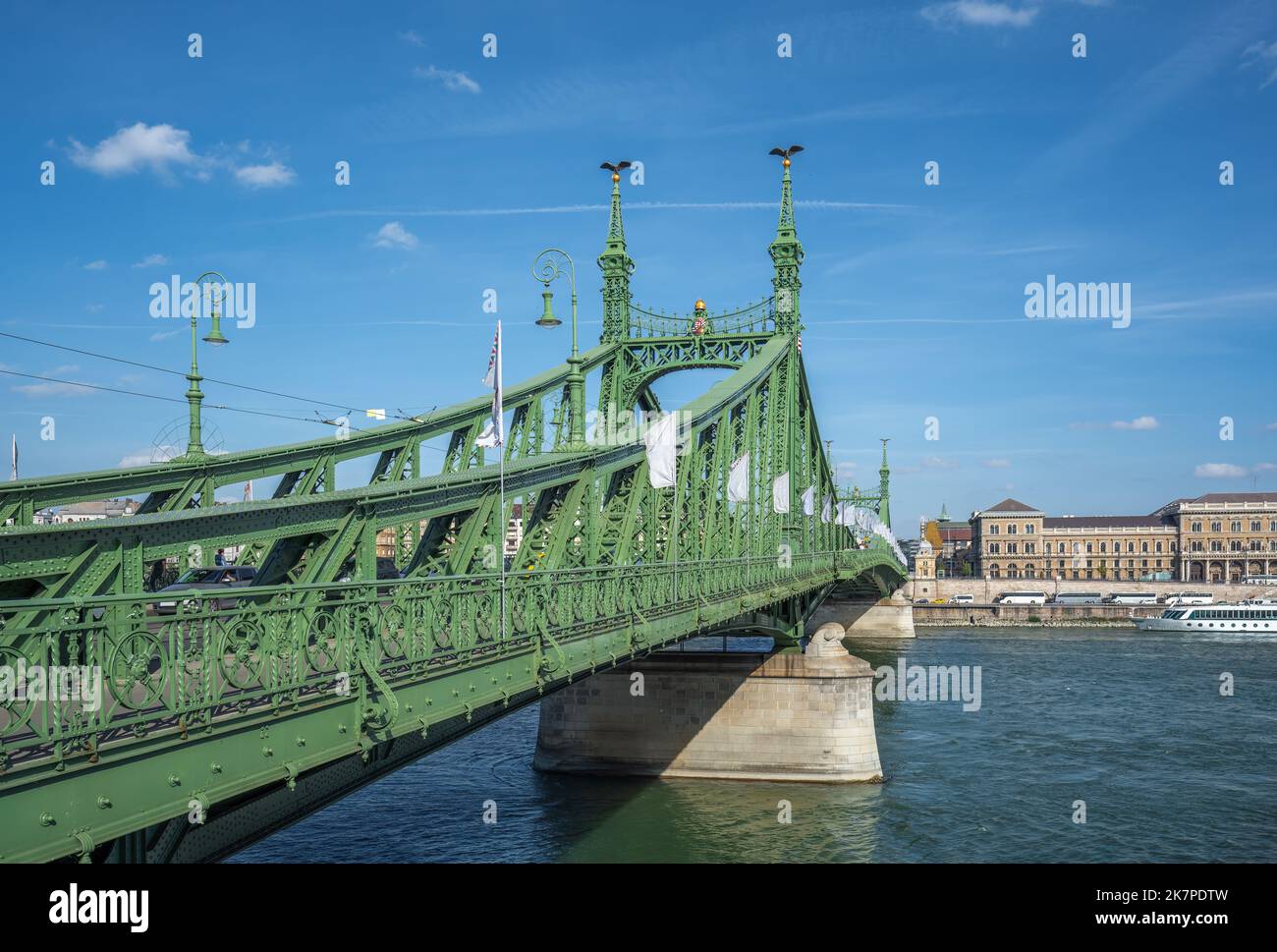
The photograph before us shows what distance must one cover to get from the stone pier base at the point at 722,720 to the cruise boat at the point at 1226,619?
63.7m

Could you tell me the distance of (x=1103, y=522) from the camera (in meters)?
132

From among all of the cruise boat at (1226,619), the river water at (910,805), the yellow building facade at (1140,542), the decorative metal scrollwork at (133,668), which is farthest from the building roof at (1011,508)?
the decorative metal scrollwork at (133,668)

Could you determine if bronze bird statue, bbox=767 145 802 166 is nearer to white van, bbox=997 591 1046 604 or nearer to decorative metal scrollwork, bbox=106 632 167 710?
decorative metal scrollwork, bbox=106 632 167 710

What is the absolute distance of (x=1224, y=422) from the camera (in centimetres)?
4762

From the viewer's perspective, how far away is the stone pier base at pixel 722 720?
98.0ft

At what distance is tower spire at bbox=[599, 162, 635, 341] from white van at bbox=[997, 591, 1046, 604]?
74257 mm

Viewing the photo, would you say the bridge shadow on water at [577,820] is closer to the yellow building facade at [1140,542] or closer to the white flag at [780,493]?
the white flag at [780,493]

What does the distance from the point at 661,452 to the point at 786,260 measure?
22.3 meters

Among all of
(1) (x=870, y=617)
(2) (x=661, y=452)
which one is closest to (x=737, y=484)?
(2) (x=661, y=452)

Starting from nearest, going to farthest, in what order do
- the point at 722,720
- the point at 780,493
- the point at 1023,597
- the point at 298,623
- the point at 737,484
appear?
the point at 298,623
the point at 737,484
the point at 722,720
the point at 780,493
the point at 1023,597

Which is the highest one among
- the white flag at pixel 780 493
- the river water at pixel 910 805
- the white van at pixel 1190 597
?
the white flag at pixel 780 493

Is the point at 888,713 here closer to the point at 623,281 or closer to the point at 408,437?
the point at 623,281

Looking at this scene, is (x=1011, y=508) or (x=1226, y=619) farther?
(x=1011, y=508)

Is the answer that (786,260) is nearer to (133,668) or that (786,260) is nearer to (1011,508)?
(133,668)
